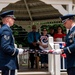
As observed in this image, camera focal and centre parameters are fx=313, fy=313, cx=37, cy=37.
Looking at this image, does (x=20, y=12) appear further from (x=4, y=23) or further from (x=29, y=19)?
(x=4, y=23)

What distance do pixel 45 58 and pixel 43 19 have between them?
6.01 m

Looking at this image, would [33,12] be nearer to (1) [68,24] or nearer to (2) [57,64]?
(2) [57,64]

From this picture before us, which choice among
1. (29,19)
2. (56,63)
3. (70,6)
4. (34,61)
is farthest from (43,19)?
(56,63)

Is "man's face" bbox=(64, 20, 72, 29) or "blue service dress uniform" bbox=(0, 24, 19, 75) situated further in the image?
"man's face" bbox=(64, 20, 72, 29)

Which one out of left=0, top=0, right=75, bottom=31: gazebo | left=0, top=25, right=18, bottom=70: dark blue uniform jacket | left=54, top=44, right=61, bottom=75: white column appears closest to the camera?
left=0, top=25, right=18, bottom=70: dark blue uniform jacket

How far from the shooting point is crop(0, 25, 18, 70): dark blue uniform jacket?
196 inches

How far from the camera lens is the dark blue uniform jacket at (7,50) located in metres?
4.97

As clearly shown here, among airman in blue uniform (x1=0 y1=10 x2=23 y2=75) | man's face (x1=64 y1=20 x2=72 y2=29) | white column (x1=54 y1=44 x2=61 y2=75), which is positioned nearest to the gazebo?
white column (x1=54 y1=44 x2=61 y2=75)

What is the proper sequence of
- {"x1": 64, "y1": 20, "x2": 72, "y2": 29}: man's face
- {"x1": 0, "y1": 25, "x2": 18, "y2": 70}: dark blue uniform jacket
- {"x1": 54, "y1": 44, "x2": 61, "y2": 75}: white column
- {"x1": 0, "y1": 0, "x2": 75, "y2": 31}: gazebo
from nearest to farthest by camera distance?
{"x1": 0, "y1": 25, "x2": 18, "y2": 70}: dark blue uniform jacket → {"x1": 64, "y1": 20, "x2": 72, "y2": 29}: man's face → {"x1": 54, "y1": 44, "x2": 61, "y2": 75}: white column → {"x1": 0, "y1": 0, "x2": 75, "y2": 31}: gazebo

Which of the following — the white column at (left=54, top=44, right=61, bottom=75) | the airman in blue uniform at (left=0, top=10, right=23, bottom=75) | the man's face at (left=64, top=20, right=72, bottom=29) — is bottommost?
the white column at (left=54, top=44, right=61, bottom=75)

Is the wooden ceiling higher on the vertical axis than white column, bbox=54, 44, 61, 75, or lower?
higher

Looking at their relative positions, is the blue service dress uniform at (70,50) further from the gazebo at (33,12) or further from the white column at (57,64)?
the gazebo at (33,12)

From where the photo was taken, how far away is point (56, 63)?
27.4 ft

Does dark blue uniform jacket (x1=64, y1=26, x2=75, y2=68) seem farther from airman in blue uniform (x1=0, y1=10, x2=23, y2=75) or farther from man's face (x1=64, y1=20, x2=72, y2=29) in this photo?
airman in blue uniform (x1=0, y1=10, x2=23, y2=75)
